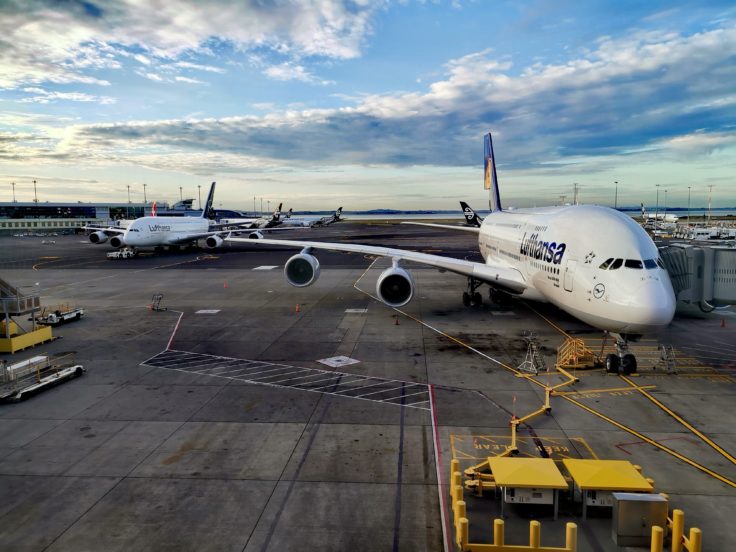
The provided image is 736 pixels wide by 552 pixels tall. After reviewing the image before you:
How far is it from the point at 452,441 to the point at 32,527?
9008 millimetres

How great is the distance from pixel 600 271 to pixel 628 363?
3727 millimetres

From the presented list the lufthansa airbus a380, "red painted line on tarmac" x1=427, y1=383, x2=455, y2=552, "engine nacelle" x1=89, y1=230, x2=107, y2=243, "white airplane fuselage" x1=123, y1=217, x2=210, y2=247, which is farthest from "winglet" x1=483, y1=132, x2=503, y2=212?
"engine nacelle" x1=89, y1=230, x2=107, y2=243

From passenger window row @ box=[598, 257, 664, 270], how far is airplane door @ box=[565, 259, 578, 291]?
57.0 inches

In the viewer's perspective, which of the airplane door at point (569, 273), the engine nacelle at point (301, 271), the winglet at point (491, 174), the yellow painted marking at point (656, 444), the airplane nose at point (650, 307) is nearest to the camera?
the yellow painted marking at point (656, 444)

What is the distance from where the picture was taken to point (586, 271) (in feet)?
56.3

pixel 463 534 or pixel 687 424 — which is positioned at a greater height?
pixel 463 534

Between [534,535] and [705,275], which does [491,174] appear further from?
[534,535]

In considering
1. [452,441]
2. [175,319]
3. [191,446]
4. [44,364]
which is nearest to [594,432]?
[452,441]

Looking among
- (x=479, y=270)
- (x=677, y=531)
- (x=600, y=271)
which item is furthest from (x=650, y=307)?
(x=479, y=270)

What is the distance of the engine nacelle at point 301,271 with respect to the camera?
27.9 metres

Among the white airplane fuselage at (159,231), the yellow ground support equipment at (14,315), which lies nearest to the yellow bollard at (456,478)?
the yellow ground support equipment at (14,315)

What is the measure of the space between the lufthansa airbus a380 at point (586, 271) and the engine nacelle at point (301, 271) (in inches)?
3.2

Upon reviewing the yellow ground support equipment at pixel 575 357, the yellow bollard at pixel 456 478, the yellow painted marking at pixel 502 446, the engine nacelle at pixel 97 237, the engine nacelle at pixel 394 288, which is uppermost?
the engine nacelle at pixel 97 237

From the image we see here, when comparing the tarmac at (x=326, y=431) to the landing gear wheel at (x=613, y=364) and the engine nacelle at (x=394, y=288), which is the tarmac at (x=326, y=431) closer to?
the landing gear wheel at (x=613, y=364)
